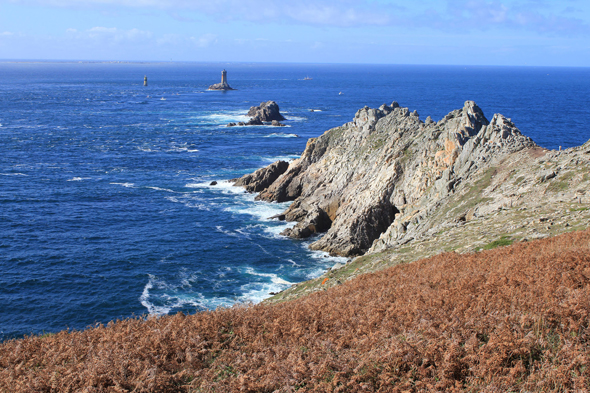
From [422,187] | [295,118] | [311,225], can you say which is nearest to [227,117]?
[295,118]

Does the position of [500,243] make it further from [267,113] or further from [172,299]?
[267,113]

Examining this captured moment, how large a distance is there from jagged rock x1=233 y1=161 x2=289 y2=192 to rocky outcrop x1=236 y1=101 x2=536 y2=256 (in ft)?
5.92

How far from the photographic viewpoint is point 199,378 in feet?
34.5

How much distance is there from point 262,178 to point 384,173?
25.2m

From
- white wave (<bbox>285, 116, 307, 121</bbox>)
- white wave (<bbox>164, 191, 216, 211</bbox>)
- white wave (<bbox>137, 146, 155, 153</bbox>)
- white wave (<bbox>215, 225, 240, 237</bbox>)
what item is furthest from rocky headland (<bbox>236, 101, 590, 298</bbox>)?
white wave (<bbox>285, 116, 307, 121</bbox>)

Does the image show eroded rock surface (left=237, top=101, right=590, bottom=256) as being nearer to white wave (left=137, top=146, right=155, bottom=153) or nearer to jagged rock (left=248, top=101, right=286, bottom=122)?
white wave (left=137, top=146, right=155, bottom=153)

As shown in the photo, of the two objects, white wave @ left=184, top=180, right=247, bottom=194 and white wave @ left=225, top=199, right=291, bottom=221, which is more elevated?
white wave @ left=184, top=180, right=247, bottom=194

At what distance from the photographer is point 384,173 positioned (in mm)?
52812

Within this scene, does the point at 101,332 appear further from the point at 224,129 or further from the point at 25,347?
the point at 224,129

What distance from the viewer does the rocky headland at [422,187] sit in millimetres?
26547

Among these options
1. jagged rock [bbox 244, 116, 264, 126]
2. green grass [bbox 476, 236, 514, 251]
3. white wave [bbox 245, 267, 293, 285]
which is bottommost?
white wave [bbox 245, 267, 293, 285]

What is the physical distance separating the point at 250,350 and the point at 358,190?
44.9 meters

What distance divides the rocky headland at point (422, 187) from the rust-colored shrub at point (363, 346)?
10.8 metres

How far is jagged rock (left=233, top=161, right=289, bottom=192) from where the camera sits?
71.9 metres
